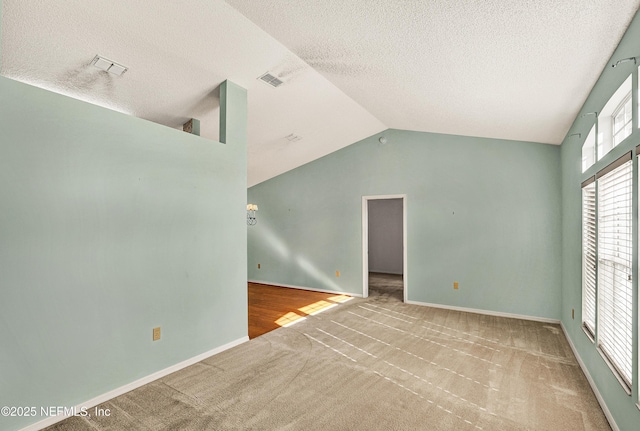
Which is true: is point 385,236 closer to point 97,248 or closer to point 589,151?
point 589,151

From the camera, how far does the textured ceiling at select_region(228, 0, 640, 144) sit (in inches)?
70.2

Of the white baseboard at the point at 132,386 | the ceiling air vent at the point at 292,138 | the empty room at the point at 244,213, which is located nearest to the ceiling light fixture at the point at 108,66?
the empty room at the point at 244,213

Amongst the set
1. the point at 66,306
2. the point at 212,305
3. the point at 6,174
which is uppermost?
the point at 6,174

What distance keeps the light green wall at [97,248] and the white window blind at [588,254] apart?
3.59 m

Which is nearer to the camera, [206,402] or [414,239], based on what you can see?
[206,402]

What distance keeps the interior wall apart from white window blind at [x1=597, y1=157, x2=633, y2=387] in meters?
6.19

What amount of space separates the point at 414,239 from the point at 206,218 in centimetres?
352

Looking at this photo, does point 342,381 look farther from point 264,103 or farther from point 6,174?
point 264,103

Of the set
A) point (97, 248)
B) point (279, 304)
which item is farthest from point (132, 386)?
point (279, 304)

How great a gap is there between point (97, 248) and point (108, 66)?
169cm

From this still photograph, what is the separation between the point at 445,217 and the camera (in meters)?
5.09

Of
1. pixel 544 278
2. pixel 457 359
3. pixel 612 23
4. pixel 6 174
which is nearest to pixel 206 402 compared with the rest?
pixel 6 174

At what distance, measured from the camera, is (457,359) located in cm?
317

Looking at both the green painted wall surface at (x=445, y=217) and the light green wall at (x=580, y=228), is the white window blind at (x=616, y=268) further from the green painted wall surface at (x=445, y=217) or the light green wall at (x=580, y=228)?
the green painted wall surface at (x=445, y=217)
